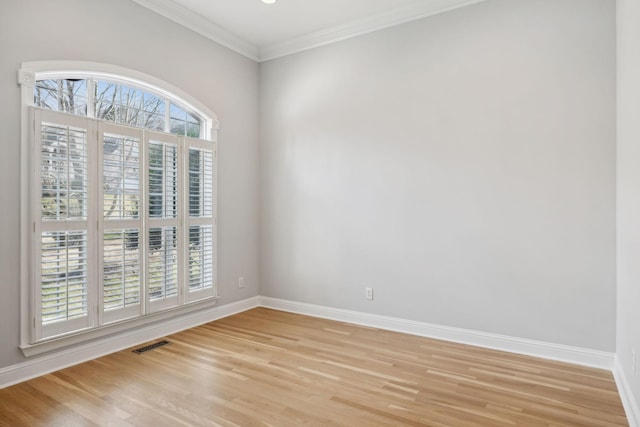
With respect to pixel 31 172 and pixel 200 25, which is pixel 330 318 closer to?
pixel 31 172

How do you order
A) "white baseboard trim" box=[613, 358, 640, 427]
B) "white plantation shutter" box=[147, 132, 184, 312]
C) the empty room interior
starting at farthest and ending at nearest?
"white plantation shutter" box=[147, 132, 184, 312] → the empty room interior → "white baseboard trim" box=[613, 358, 640, 427]

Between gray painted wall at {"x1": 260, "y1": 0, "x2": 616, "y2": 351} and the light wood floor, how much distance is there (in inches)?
20.6

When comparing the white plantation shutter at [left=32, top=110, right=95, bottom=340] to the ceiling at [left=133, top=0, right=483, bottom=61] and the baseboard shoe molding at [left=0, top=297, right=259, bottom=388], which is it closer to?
the baseboard shoe molding at [left=0, top=297, right=259, bottom=388]

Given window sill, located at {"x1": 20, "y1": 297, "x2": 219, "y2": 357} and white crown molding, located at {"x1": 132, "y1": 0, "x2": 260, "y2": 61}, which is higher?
white crown molding, located at {"x1": 132, "y1": 0, "x2": 260, "y2": 61}

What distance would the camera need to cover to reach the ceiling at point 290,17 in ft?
11.8

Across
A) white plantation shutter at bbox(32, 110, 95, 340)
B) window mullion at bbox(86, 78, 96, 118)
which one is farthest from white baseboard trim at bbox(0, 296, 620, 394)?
window mullion at bbox(86, 78, 96, 118)

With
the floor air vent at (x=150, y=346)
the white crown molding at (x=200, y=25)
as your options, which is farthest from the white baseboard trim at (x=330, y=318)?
the white crown molding at (x=200, y=25)

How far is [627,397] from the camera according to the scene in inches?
90.4

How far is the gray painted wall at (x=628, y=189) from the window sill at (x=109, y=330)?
351 cm

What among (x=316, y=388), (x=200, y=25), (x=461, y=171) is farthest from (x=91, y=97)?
(x=461, y=171)

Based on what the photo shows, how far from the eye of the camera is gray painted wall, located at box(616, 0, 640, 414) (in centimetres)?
212

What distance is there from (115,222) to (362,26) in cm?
301

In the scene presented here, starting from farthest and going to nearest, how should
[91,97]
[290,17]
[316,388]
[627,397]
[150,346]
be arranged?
[290,17] → [150,346] → [91,97] → [316,388] → [627,397]

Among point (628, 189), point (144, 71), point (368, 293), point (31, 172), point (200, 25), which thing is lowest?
point (368, 293)
